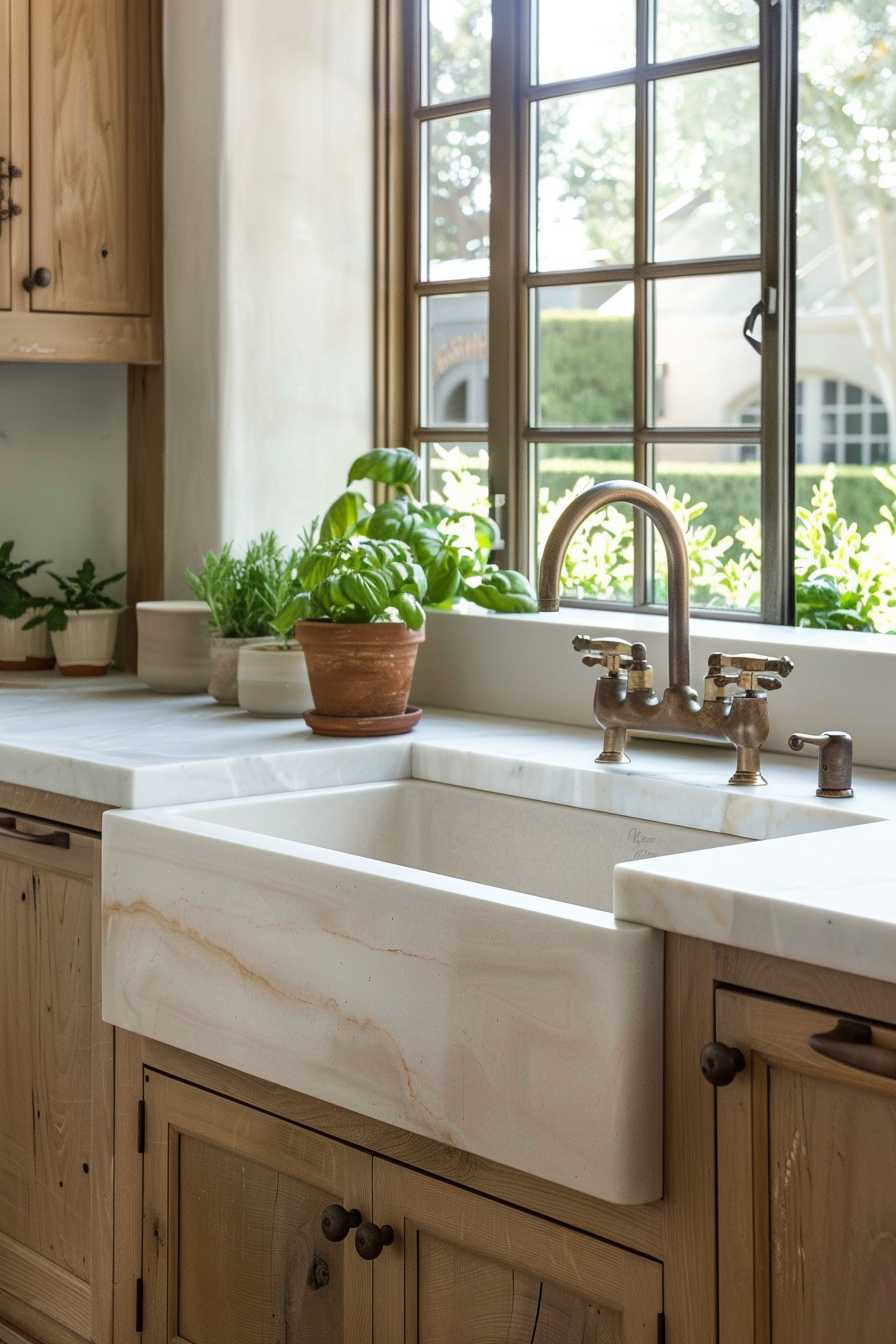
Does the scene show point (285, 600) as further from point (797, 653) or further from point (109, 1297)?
point (109, 1297)

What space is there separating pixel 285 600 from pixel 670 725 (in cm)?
77

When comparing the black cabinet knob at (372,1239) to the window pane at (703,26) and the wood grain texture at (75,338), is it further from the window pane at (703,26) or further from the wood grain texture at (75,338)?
the window pane at (703,26)

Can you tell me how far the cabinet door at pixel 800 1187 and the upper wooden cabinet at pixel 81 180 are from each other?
182cm

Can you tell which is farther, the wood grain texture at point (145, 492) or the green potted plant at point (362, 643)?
the wood grain texture at point (145, 492)

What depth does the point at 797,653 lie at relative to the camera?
188 centimetres

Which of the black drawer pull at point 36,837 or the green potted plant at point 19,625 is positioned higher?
the green potted plant at point 19,625

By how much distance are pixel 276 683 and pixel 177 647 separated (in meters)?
0.32

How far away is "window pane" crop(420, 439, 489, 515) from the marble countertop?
0.48m

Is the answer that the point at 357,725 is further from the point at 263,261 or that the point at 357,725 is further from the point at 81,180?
the point at 81,180

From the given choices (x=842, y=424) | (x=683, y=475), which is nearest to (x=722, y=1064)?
(x=683, y=475)

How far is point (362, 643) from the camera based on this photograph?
6.61ft

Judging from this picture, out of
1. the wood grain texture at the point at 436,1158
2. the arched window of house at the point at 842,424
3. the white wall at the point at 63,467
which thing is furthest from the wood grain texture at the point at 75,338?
the arched window of house at the point at 842,424

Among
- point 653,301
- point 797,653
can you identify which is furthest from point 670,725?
point 653,301

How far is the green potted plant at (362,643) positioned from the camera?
2.01 metres
